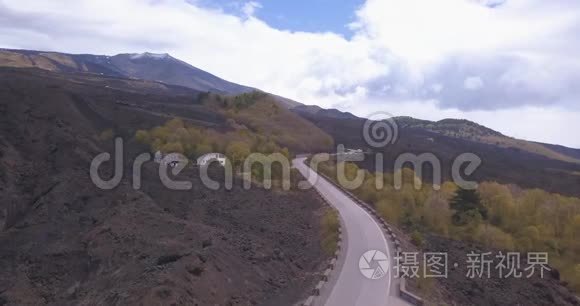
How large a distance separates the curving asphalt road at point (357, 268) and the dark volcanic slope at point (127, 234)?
1923 mm

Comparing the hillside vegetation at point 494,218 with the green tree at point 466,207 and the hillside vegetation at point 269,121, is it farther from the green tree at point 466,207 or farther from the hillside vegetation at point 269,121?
the hillside vegetation at point 269,121

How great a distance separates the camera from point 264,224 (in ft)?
136

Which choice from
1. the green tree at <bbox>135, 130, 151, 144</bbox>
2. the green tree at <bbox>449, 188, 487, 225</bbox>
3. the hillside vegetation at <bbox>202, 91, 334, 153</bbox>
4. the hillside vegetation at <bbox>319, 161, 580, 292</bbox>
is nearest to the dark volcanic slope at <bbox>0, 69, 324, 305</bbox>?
the green tree at <bbox>135, 130, 151, 144</bbox>

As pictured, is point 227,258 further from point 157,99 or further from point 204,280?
point 157,99

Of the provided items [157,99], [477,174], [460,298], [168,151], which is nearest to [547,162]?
[477,174]

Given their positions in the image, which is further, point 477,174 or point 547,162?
point 547,162

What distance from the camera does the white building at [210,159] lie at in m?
57.8

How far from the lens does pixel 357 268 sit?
27.3 meters

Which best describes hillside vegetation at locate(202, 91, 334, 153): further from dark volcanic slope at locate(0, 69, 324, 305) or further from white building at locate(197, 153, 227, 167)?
dark volcanic slope at locate(0, 69, 324, 305)

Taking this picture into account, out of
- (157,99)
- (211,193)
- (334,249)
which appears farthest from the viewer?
(157,99)

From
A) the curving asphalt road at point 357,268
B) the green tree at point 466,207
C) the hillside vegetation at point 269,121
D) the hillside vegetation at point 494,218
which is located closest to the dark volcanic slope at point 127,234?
the curving asphalt road at point 357,268

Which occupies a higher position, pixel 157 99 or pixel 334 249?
pixel 157 99

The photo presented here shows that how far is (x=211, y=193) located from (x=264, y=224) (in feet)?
28.9

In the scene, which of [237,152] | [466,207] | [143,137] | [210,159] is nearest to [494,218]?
[466,207]
